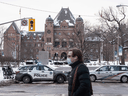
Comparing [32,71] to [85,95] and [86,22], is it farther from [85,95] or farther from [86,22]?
[86,22]

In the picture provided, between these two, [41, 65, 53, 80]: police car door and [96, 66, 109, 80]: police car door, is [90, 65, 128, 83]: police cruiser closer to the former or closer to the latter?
[96, 66, 109, 80]: police car door

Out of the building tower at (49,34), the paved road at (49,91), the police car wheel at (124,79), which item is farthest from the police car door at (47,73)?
the building tower at (49,34)

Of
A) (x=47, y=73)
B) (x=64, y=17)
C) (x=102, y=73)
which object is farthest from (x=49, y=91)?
(x=64, y=17)

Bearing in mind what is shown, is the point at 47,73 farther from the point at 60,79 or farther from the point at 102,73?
the point at 102,73

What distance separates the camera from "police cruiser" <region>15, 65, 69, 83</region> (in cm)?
2120

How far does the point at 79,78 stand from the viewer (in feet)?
14.9

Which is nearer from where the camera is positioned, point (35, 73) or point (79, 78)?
point (79, 78)

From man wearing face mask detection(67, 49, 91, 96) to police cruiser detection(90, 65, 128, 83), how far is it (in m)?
18.1

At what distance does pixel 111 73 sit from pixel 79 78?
18.4 m

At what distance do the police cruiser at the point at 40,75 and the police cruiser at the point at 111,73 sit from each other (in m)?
3.21

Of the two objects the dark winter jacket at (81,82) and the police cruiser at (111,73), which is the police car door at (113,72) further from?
the dark winter jacket at (81,82)

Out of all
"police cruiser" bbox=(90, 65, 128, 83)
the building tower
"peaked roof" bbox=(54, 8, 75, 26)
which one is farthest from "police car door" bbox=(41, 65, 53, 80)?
"peaked roof" bbox=(54, 8, 75, 26)

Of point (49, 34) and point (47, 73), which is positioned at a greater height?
point (49, 34)

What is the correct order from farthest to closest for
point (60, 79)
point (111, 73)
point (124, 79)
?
1. point (111, 73)
2. point (124, 79)
3. point (60, 79)
